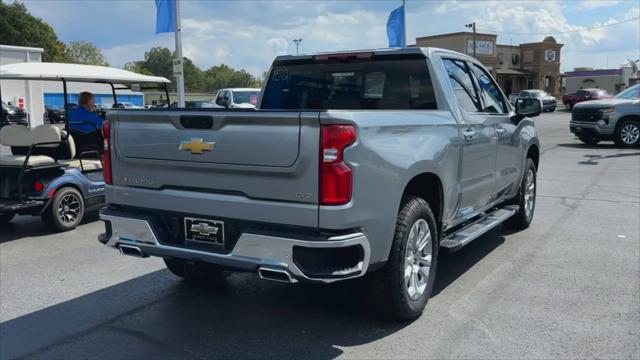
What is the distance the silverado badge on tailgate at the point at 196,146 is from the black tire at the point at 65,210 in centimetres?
416

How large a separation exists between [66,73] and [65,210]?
1.86 metres

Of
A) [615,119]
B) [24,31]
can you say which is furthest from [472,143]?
[24,31]

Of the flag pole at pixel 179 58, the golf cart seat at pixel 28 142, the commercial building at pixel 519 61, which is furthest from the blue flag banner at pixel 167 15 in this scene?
the commercial building at pixel 519 61

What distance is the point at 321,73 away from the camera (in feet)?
17.9

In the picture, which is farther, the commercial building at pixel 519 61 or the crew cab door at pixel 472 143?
the commercial building at pixel 519 61

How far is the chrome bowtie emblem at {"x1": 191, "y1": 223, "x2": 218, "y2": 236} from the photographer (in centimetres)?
378

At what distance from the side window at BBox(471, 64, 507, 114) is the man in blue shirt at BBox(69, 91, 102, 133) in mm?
5855

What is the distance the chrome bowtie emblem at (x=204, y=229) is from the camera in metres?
3.78

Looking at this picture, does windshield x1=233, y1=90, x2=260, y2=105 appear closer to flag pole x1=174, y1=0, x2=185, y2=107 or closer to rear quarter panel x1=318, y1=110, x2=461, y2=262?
flag pole x1=174, y1=0, x2=185, y2=107

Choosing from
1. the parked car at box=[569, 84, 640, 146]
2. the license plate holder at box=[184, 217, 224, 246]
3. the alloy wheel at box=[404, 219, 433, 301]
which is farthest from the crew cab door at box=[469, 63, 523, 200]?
the parked car at box=[569, 84, 640, 146]

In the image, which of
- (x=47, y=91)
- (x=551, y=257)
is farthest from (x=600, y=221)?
(x=47, y=91)

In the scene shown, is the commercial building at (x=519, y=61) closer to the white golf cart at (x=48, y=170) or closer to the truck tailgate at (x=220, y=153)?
the white golf cart at (x=48, y=170)

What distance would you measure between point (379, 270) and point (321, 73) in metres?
2.24

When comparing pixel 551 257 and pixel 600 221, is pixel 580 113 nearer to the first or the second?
pixel 600 221
